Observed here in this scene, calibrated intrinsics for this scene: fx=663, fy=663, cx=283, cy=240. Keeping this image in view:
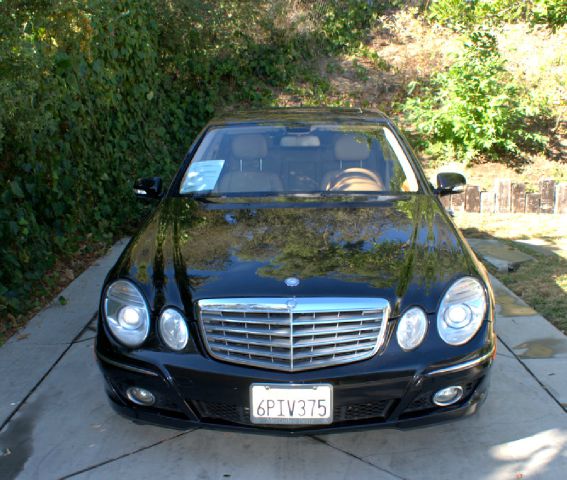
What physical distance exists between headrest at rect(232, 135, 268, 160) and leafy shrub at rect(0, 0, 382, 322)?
1382 mm

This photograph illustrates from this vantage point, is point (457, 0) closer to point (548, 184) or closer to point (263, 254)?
point (548, 184)

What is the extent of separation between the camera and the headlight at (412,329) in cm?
279

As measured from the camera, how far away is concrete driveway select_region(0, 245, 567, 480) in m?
2.98

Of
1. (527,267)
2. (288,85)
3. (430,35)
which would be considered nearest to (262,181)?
(527,267)

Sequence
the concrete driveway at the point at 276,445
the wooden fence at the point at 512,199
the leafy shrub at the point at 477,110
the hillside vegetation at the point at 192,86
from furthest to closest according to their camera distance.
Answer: the leafy shrub at the point at 477,110
the wooden fence at the point at 512,199
the hillside vegetation at the point at 192,86
the concrete driveway at the point at 276,445

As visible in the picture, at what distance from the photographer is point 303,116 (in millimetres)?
4758

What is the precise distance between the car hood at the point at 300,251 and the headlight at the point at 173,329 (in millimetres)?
51

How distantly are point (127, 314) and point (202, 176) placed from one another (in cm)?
156

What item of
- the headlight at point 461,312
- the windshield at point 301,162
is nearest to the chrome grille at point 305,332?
the headlight at point 461,312

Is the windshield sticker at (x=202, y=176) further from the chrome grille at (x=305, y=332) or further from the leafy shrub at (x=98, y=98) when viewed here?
the chrome grille at (x=305, y=332)

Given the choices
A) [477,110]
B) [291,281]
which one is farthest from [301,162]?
[477,110]

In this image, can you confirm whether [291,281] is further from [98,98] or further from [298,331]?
[98,98]

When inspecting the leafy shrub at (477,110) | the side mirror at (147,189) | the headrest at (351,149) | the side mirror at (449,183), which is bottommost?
the leafy shrub at (477,110)

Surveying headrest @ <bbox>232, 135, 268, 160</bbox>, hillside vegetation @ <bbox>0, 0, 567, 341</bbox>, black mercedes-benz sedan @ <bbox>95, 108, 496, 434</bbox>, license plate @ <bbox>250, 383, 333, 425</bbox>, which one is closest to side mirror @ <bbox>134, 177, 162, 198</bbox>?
headrest @ <bbox>232, 135, 268, 160</bbox>
